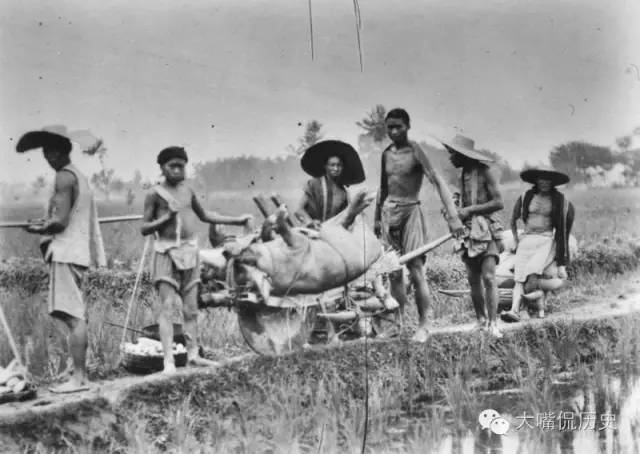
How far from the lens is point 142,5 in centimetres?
616

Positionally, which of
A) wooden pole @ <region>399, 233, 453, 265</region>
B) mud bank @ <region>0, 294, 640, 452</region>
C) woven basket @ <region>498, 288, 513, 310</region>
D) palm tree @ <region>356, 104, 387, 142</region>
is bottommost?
mud bank @ <region>0, 294, 640, 452</region>

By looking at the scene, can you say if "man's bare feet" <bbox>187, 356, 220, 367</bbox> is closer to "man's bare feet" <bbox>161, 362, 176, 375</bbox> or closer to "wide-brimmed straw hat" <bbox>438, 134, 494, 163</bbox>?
"man's bare feet" <bbox>161, 362, 176, 375</bbox>

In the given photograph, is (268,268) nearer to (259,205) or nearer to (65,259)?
(259,205)

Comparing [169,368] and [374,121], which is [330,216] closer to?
[374,121]

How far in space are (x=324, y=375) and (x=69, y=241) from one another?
2056 mm

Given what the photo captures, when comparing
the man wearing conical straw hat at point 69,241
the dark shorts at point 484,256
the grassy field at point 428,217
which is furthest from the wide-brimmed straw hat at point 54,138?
the dark shorts at point 484,256

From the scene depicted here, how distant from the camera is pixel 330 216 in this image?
647 cm

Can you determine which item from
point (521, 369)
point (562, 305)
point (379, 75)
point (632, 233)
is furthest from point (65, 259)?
point (632, 233)

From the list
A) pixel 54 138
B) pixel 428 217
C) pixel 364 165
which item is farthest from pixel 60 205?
pixel 428 217

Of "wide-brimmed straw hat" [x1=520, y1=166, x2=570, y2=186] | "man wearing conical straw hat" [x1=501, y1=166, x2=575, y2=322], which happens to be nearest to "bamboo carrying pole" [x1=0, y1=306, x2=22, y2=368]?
"man wearing conical straw hat" [x1=501, y1=166, x2=575, y2=322]

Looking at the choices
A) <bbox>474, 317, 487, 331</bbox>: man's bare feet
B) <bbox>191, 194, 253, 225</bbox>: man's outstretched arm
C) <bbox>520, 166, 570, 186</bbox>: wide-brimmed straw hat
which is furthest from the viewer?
<bbox>520, 166, 570, 186</bbox>: wide-brimmed straw hat

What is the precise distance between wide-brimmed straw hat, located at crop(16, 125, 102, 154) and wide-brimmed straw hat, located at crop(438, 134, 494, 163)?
2.69 m

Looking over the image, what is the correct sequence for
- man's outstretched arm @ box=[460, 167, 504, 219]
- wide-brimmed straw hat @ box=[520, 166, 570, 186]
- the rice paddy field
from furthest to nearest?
wide-brimmed straw hat @ box=[520, 166, 570, 186], man's outstretched arm @ box=[460, 167, 504, 219], the rice paddy field

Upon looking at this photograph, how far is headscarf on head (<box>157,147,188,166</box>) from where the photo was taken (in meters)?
5.80
